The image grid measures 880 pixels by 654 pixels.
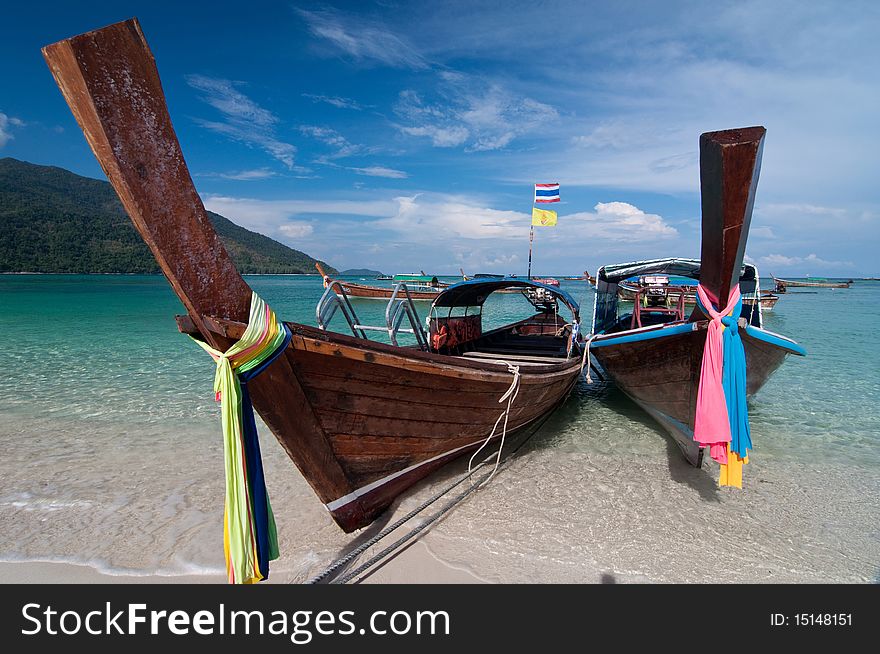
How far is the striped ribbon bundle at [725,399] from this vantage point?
156 inches

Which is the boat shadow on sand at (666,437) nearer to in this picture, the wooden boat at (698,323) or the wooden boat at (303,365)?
the wooden boat at (698,323)

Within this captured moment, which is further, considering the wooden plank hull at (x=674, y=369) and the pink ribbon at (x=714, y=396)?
the wooden plank hull at (x=674, y=369)

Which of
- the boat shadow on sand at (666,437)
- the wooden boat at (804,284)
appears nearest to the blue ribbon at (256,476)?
the boat shadow on sand at (666,437)

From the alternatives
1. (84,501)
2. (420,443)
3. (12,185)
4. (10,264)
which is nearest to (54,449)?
(84,501)

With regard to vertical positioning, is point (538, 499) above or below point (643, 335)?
below

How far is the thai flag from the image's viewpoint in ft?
39.9

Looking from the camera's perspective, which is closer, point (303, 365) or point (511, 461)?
point (303, 365)

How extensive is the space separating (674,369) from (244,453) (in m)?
4.97

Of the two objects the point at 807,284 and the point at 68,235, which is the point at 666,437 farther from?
the point at 68,235

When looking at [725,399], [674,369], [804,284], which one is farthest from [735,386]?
[804,284]

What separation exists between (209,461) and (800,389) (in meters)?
12.3

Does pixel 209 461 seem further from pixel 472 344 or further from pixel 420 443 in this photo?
pixel 472 344

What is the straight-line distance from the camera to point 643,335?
221 inches

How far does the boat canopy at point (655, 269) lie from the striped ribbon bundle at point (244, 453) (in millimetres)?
7117
